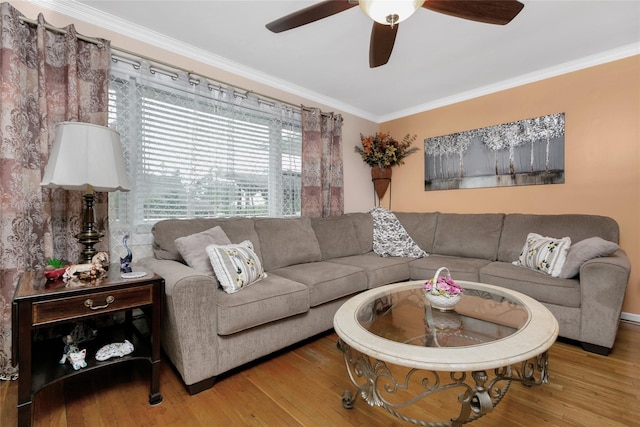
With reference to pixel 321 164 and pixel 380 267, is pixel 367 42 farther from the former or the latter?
pixel 380 267

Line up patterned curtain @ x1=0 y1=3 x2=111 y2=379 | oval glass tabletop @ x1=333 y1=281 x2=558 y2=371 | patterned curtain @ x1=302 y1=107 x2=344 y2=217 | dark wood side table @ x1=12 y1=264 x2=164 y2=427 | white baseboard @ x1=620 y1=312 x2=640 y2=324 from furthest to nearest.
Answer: patterned curtain @ x1=302 y1=107 x2=344 y2=217
white baseboard @ x1=620 y1=312 x2=640 y2=324
patterned curtain @ x1=0 y1=3 x2=111 y2=379
dark wood side table @ x1=12 y1=264 x2=164 y2=427
oval glass tabletop @ x1=333 y1=281 x2=558 y2=371

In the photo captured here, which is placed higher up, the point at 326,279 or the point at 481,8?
the point at 481,8

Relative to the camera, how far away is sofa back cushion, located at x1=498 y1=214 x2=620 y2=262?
2.48 m

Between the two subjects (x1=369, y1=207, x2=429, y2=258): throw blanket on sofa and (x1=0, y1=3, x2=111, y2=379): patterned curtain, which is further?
(x1=369, y1=207, x2=429, y2=258): throw blanket on sofa

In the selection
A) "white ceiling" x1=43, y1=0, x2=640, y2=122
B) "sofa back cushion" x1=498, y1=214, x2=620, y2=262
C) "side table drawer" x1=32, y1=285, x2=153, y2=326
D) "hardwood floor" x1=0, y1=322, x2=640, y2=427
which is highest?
"white ceiling" x1=43, y1=0, x2=640, y2=122

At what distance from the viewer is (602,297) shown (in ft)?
6.59

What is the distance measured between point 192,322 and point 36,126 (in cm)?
157

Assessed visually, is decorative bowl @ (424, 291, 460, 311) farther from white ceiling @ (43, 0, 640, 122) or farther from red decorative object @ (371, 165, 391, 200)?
red decorative object @ (371, 165, 391, 200)

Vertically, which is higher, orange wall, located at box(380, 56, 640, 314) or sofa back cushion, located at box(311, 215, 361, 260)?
orange wall, located at box(380, 56, 640, 314)

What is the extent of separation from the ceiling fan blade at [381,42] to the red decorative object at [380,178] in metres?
2.19

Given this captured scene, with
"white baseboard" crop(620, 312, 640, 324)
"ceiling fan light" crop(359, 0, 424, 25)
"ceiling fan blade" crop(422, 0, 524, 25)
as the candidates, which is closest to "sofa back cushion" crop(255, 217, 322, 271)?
"ceiling fan light" crop(359, 0, 424, 25)

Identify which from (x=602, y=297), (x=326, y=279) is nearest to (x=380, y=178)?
(x=326, y=279)

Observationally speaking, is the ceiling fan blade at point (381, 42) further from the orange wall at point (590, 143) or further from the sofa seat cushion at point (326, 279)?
the orange wall at point (590, 143)

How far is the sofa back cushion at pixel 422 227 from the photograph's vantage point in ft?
11.4
